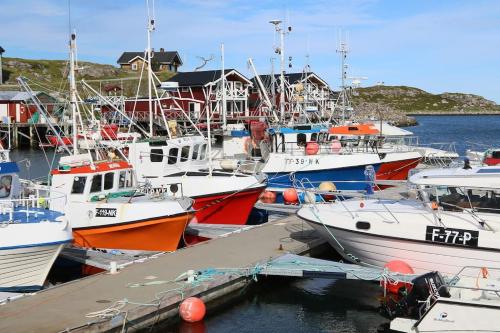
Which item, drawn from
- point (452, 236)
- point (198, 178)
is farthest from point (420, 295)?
point (198, 178)

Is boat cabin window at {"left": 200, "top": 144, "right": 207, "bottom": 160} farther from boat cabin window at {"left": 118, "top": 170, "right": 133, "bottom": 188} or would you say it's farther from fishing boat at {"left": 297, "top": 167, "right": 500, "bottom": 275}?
fishing boat at {"left": 297, "top": 167, "right": 500, "bottom": 275}

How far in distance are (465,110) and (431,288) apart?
189 metres

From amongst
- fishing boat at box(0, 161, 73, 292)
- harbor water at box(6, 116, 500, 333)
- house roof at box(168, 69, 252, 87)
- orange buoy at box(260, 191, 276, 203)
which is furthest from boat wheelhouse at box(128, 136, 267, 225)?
house roof at box(168, 69, 252, 87)

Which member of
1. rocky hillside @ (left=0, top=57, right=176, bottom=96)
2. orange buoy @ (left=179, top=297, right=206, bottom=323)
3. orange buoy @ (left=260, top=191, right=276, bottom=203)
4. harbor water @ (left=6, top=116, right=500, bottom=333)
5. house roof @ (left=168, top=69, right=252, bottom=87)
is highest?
rocky hillside @ (left=0, top=57, right=176, bottom=96)

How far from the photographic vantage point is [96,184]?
1616 cm

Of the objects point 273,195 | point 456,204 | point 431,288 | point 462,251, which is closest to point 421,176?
point 456,204

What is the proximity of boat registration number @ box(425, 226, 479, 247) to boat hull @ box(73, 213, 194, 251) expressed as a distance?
5.93 metres

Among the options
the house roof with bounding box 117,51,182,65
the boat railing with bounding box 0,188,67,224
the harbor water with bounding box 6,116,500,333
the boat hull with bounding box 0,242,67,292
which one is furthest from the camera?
the house roof with bounding box 117,51,182,65

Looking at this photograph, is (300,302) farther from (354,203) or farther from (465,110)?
(465,110)

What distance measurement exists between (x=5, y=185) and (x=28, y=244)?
2559 millimetres

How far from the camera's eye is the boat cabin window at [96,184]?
1609 cm

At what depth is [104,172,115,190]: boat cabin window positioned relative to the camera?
53.7ft

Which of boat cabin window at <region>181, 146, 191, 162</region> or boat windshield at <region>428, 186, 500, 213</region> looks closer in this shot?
boat windshield at <region>428, 186, 500, 213</region>

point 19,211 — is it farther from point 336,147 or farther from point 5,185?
point 336,147
